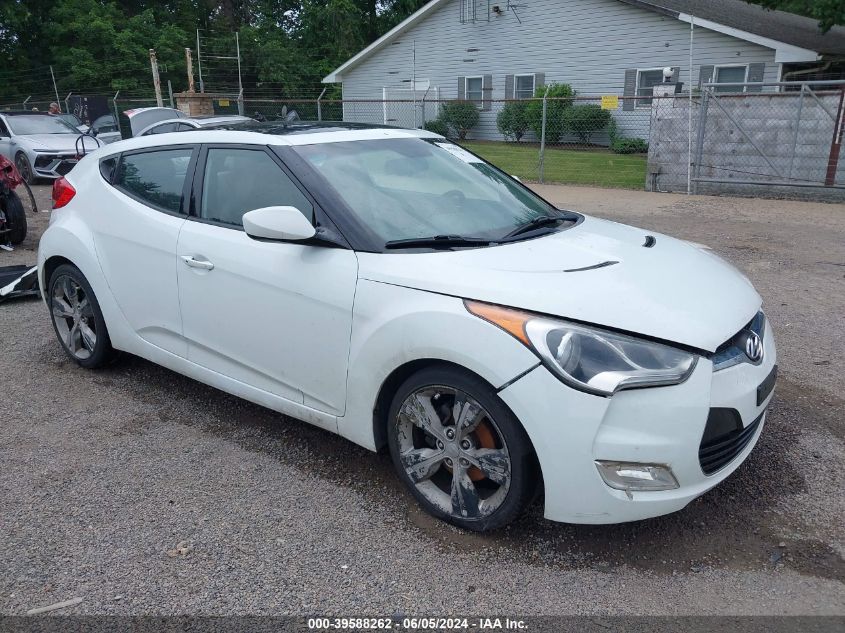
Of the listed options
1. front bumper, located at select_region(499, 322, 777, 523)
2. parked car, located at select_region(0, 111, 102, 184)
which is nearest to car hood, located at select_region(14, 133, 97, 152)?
parked car, located at select_region(0, 111, 102, 184)

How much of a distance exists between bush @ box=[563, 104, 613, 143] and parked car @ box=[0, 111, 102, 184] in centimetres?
1336

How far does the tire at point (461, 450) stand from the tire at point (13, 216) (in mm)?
7734

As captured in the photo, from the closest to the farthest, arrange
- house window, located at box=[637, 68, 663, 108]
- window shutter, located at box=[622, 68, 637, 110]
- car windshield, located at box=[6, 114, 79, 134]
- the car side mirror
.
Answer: the car side mirror
car windshield, located at box=[6, 114, 79, 134]
house window, located at box=[637, 68, 663, 108]
window shutter, located at box=[622, 68, 637, 110]

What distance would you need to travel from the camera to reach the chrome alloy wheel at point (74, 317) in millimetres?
4676

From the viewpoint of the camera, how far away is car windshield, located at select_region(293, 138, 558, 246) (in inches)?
134

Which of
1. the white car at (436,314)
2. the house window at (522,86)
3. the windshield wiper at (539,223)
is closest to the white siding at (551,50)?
the house window at (522,86)

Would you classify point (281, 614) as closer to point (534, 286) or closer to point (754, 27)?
point (534, 286)

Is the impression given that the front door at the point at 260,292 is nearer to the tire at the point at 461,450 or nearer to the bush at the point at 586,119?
the tire at the point at 461,450

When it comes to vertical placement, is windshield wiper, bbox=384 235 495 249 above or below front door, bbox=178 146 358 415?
above

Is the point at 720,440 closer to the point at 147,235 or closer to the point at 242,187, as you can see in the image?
the point at 242,187

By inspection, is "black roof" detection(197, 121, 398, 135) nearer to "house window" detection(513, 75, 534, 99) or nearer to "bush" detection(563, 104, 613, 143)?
"bush" detection(563, 104, 613, 143)

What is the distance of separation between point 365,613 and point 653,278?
5.85 feet

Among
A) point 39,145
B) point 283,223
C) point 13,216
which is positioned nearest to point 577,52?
point 39,145

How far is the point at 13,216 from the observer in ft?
29.0
